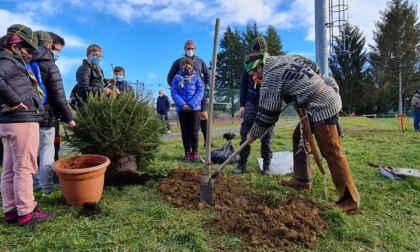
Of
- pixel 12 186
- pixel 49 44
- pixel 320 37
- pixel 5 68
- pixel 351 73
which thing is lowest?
pixel 12 186

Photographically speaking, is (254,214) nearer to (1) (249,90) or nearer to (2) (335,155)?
(2) (335,155)

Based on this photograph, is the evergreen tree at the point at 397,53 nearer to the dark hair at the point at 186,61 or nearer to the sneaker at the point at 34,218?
the dark hair at the point at 186,61

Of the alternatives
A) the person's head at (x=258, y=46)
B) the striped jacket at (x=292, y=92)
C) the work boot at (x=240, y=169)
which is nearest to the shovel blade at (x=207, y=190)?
the striped jacket at (x=292, y=92)

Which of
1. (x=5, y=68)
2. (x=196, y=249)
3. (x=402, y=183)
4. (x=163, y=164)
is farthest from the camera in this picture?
(x=163, y=164)

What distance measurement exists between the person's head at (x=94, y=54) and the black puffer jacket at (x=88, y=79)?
2.6 inches

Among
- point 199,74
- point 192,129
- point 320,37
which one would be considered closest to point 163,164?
point 192,129

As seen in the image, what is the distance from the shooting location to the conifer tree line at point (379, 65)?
39500 millimetres

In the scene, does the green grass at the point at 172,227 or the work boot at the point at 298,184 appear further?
the work boot at the point at 298,184

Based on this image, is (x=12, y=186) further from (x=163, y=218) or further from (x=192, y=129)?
(x=192, y=129)

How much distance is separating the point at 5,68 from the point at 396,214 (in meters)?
4.02

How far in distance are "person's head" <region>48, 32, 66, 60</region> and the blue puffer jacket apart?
6.40 ft

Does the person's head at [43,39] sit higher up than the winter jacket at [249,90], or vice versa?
the person's head at [43,39]

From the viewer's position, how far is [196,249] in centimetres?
237

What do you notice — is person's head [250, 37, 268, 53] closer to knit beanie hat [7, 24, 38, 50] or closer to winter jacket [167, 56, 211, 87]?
winter jacket [167, 56, 211, 87]
